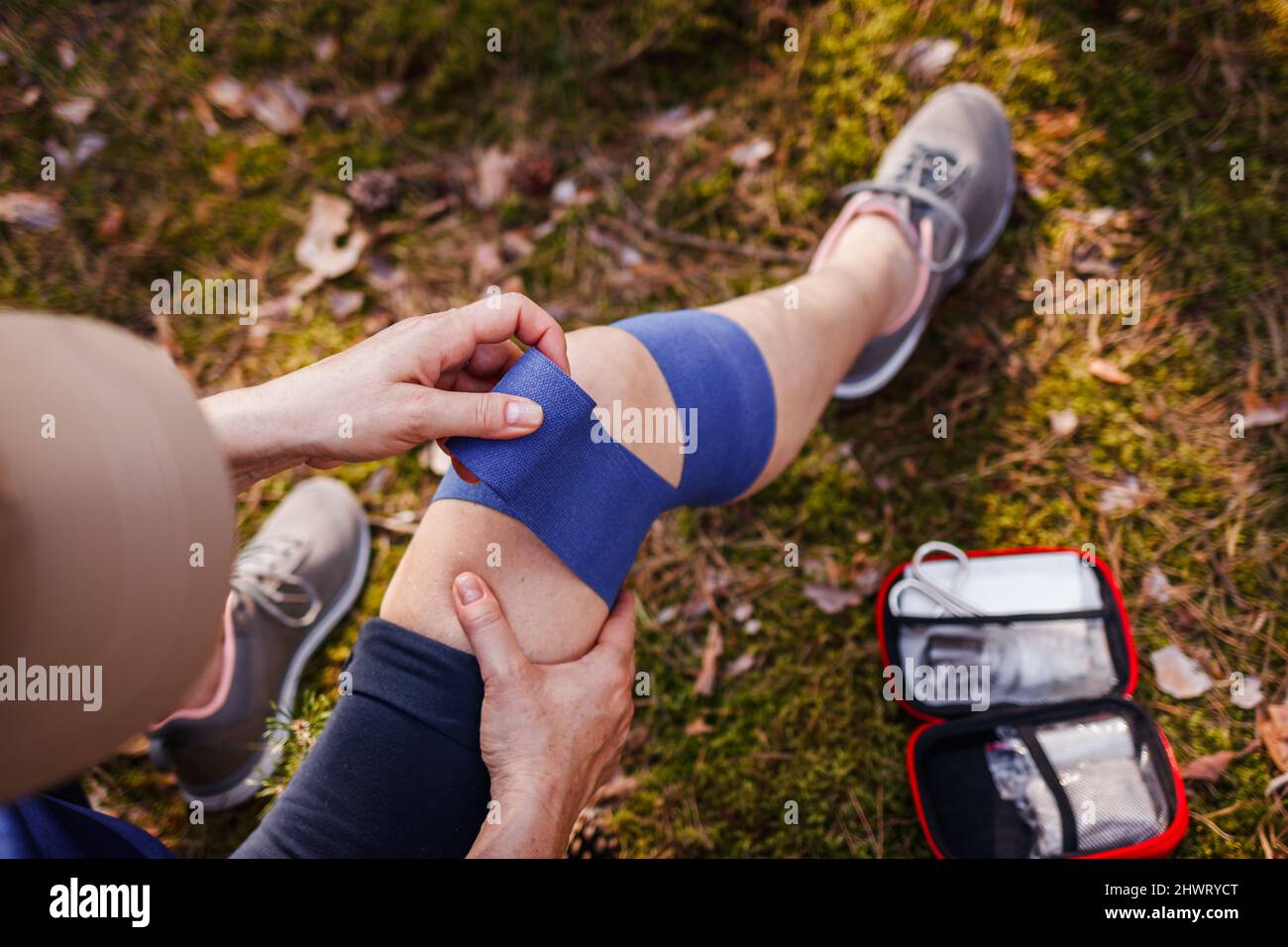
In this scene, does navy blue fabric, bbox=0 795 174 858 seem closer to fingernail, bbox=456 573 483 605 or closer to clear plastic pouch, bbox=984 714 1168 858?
fingernail, bbox=456 573 483 605

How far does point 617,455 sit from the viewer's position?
1.72m

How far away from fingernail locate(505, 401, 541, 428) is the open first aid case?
1580 mm

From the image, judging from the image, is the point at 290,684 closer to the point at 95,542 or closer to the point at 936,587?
the point at 95,542

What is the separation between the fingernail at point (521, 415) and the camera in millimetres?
1567

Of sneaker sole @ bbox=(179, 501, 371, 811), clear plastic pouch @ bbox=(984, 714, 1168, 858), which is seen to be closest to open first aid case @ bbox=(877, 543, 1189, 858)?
clear plastic pouch @ bbox=(984, 714, 1168, 858)

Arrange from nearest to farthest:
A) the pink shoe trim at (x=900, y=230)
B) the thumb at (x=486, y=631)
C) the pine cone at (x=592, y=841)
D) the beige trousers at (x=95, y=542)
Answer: the beige trousers at (x=95, y=542)
the thumb at (x=486, y=631)
the pine cone at (x=592, y=841)
the pink shoe trim at (x=900, y=230)

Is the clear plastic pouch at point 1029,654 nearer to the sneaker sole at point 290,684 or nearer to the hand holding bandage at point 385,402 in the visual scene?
the hand holding bandage at point 385,402

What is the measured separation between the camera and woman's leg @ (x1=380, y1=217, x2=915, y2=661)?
1671mm

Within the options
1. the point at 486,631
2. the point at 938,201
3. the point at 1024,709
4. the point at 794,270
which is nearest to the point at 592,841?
the point at 486,631

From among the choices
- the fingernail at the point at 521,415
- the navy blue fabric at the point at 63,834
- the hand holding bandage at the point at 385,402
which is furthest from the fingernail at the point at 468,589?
the navy blue fabric at the point at 63,834

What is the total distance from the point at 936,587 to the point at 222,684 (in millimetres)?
2400

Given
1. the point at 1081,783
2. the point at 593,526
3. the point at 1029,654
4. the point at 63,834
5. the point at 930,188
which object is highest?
the point at 930,188

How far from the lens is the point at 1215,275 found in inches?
108

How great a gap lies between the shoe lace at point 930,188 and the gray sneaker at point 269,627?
2.34 metres
